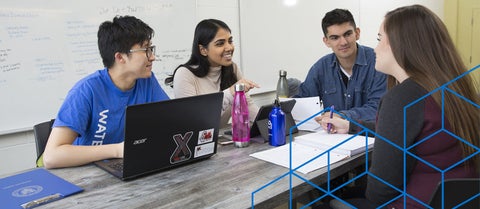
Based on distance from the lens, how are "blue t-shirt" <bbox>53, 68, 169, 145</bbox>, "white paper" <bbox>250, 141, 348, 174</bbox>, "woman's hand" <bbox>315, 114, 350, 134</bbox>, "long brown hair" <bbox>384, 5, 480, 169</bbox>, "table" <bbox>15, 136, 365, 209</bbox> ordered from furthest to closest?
"woman's hand" <bbox>315, 114, 350, 134</bbox> → "blue t-shirt" <bbox>53, 68, 169, 145</bbox> → "white paper" <bbox>250, 141, 348, 174</bbox> → "table" <bbox>15, 136, 365, 209</bbox> → "long brown hair" <bbox>384, 5, 480, 169</bbox>

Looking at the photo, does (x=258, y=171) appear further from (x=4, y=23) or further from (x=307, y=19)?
(x=307, y=19)

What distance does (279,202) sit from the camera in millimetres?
971

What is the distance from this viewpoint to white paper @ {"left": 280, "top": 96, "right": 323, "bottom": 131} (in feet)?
5.81

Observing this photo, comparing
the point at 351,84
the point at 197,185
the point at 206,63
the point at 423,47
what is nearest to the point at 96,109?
the point at 197,185

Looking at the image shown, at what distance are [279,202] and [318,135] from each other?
0.64m

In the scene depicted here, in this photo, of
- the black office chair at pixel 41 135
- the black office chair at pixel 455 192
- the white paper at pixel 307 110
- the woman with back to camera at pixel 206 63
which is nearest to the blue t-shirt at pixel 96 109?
the black office chair at pixel 41 135

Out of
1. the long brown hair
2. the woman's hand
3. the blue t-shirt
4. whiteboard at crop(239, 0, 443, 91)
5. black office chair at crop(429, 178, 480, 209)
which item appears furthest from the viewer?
whiteboard at crop(239, 0, 443, 91)

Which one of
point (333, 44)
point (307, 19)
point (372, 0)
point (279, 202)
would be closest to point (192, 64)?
point (333, 44)

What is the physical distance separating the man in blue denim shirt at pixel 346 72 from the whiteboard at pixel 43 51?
57.3 inches

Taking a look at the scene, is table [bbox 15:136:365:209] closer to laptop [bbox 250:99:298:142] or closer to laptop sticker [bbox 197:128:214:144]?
laptop sticker [bbox 197:128:214:144]

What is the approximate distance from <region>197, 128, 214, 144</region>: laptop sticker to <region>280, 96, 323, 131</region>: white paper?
564 mm

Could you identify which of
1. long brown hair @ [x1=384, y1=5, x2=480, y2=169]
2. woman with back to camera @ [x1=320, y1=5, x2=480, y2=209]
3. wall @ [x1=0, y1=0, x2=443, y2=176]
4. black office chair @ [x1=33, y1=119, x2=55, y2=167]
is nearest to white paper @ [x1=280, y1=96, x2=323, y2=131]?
woman with back to camera @ [x1=320, y1=5, x2=480, y2=209]

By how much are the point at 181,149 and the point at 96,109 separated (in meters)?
0.47

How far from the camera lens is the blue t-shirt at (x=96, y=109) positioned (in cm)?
144
